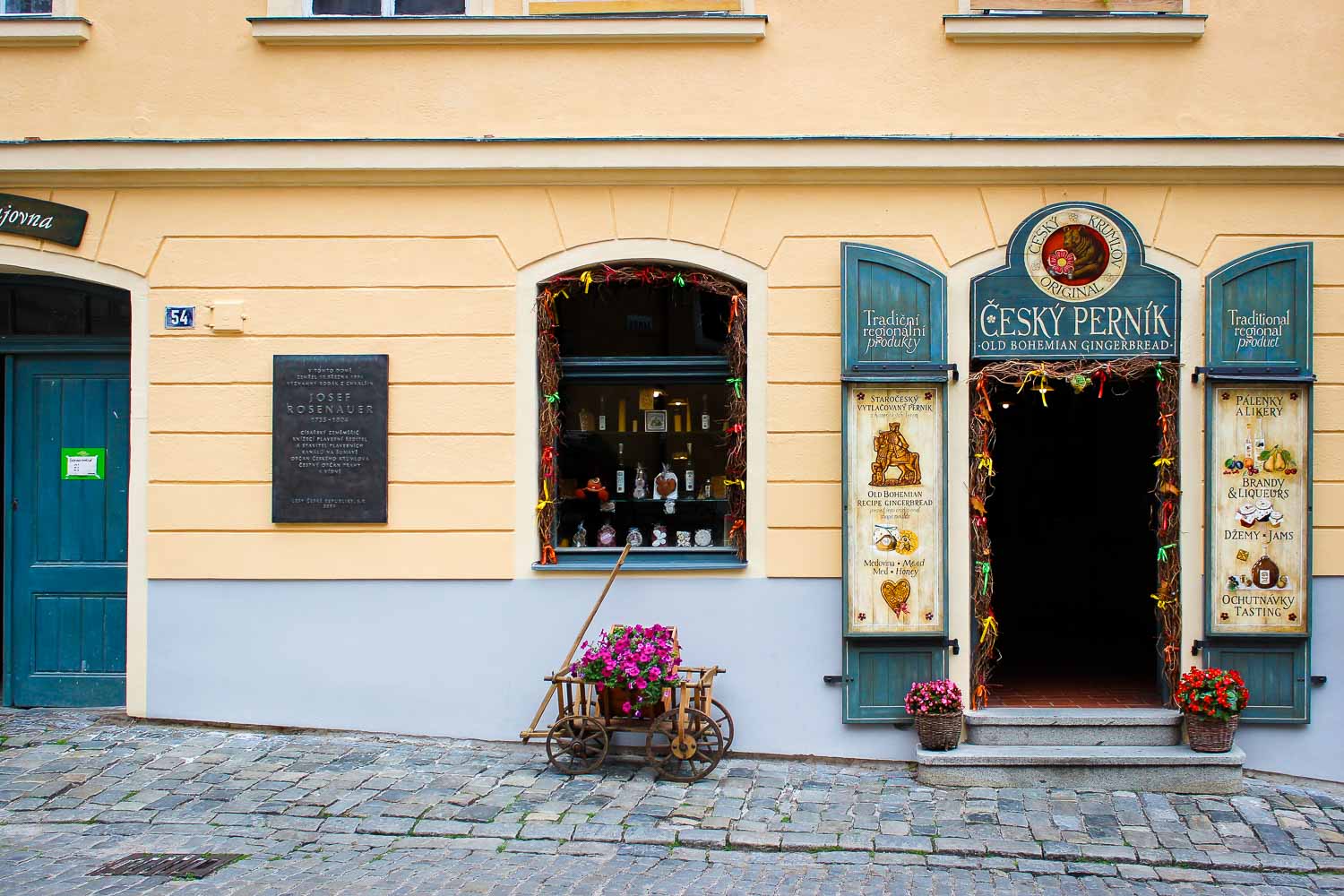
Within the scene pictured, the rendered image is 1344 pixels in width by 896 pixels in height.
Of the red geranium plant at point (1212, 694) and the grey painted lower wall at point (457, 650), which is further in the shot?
the grey painted lower wall at point (457, 650)

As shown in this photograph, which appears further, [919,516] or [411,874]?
Answer: [919,516]

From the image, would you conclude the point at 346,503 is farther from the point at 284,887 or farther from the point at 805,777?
the point at 805,777

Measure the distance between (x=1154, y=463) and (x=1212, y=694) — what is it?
136 centimetres

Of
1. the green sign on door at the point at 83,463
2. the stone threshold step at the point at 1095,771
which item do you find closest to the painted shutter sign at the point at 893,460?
the stone threshold step at the point at 1095,771

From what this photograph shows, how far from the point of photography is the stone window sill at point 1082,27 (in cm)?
634

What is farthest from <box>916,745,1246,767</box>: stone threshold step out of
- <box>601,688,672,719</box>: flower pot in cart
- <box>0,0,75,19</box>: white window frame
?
<box>0,0,75,19</box>: white window frame

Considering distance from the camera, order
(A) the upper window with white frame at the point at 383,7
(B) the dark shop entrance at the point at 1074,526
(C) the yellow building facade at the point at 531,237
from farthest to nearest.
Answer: (B) the dark shop entrance at the point at 1074,526 < (A) the upper window with white frame at the point at 383,7 < (C) the yellow building facade at the point at 531,237

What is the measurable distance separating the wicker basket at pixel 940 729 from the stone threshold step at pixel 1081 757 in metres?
0.04

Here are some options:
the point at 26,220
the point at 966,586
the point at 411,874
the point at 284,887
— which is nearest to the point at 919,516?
the point at 966,586

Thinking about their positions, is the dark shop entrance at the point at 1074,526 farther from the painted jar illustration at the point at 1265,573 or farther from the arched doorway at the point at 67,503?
the arched doorway at the point at 67,503

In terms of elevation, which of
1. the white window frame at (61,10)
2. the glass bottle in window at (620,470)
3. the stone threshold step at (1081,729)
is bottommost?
the stone threshold step at (1081,729)

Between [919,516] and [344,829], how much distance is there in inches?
138

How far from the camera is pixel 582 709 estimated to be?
6020 mm

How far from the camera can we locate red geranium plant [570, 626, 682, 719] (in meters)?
5.80
